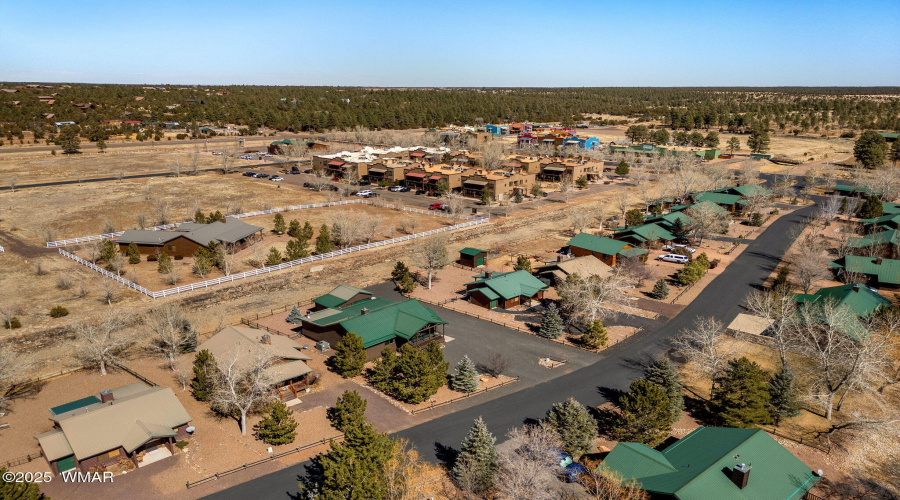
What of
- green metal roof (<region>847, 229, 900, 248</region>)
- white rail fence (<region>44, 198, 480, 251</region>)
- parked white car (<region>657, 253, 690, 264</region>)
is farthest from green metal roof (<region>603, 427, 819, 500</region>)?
white rail fence (<region>44, 198, 480, 251</region>)

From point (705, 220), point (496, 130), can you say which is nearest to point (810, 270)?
point (705, 220)

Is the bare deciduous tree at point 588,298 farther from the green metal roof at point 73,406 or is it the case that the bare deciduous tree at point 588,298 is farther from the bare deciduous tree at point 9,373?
the bare deciduous tree at point 9,373

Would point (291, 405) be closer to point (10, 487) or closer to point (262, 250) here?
point (10, 487)

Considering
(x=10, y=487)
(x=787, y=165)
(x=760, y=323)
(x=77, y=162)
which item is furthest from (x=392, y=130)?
(x=10, y=487)

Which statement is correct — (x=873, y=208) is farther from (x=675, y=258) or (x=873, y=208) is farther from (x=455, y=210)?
(x=455, y=210)

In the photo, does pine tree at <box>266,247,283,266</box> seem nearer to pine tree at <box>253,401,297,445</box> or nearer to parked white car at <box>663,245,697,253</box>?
pine tree at <box>253,401,297,445</box>
